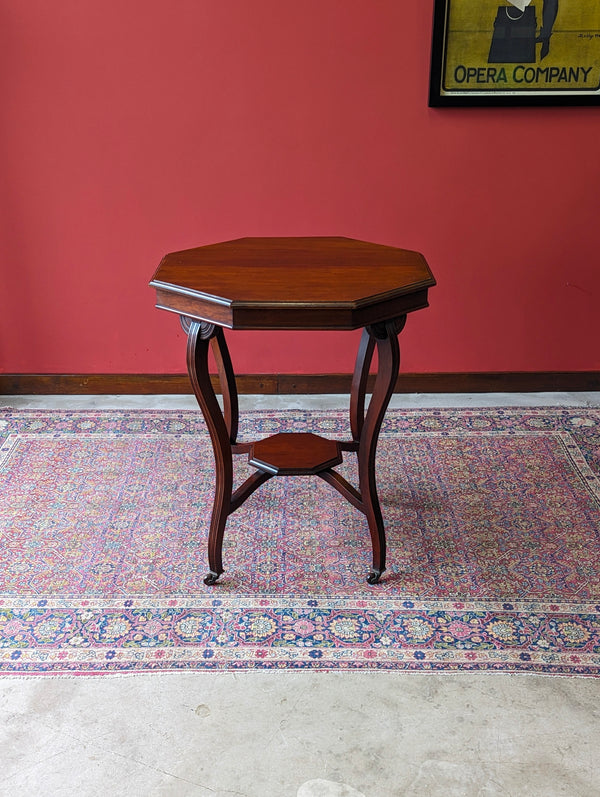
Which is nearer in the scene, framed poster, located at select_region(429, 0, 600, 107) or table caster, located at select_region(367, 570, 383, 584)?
table caster, located at select_region(367, 570, 383, 584)

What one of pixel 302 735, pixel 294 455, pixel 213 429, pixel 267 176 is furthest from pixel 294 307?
pixel 267 176

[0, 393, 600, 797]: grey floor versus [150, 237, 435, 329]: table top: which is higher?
[150, 237, 435, 329]: table top

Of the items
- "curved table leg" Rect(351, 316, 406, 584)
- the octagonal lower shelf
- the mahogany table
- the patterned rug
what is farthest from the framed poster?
the octagonal lower shelf

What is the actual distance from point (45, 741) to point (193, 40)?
302cm

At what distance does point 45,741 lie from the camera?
2234 mm

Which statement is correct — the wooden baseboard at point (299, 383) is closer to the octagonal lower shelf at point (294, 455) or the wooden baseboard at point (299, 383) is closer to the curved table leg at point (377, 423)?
the octagonal lower shelf at point (294, 455)

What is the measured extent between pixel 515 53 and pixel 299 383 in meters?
1.91

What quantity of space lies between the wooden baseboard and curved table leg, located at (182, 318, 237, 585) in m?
1.47

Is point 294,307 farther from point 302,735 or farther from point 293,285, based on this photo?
point 302,735

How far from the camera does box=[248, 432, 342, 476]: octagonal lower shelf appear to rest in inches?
117

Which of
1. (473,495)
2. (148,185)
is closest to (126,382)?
Result: (148,185)

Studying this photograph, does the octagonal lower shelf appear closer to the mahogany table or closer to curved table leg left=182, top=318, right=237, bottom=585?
A: the mahogany table

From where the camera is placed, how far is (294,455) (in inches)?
121

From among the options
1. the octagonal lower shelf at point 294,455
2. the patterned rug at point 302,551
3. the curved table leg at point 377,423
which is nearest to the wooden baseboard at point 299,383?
the patterned rug at point 302,551
